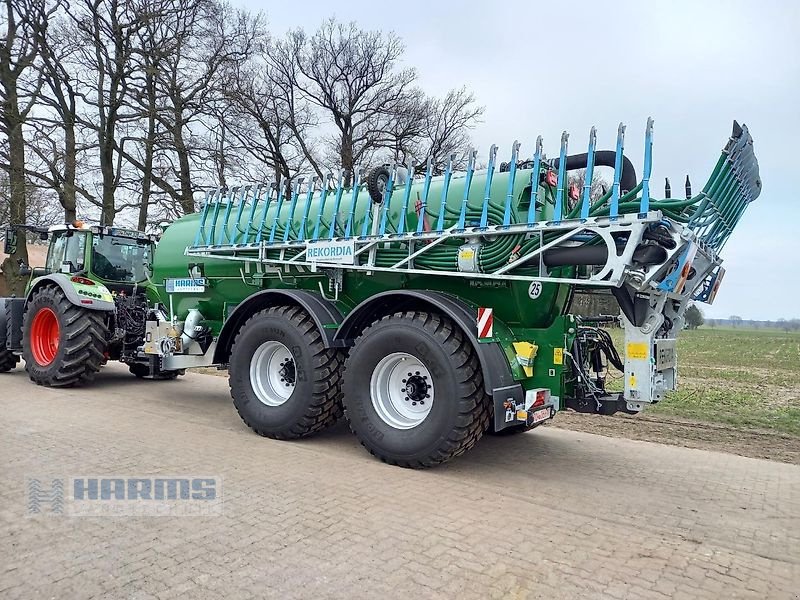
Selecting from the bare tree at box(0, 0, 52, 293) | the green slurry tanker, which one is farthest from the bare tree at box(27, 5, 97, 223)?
the green slurry tanker

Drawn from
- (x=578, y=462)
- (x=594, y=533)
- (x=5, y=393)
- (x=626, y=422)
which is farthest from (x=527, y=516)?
(x=5, y=393)

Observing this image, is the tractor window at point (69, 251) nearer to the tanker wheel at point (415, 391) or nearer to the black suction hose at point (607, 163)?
the tanker wheel at point (415, 391)

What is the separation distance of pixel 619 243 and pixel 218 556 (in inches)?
135

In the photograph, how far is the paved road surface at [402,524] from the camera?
3.12m

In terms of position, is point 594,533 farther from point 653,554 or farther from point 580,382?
point 580,382

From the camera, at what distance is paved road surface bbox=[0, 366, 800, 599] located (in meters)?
3.12

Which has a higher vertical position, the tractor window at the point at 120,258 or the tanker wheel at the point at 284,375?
the tractor window at the point at 120,258

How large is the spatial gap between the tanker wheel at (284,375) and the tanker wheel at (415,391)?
0.38 metres

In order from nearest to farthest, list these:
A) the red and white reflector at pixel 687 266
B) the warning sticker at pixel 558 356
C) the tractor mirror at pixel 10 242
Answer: the red and white reflector at pixel 687 266, the warning sticker at pixel 558 356, the tractor mirror at pixel 10 242

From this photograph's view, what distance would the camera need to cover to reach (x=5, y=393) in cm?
834

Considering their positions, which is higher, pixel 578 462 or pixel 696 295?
pixel 696 295

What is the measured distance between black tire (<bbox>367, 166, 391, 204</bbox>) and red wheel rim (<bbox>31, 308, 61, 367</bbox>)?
6.31m

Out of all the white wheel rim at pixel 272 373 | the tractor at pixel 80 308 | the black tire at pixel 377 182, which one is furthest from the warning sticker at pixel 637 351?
the tractor at pixel 80 308

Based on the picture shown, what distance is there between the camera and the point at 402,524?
390cm
